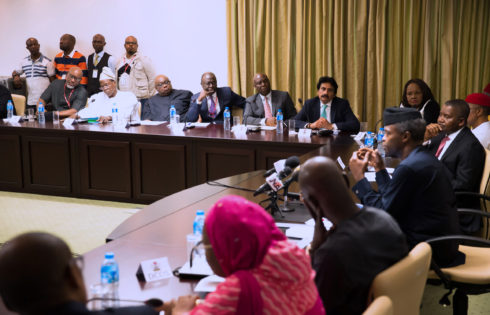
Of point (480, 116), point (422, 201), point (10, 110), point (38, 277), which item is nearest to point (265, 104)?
point (480, 116)

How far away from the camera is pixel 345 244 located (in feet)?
5.20

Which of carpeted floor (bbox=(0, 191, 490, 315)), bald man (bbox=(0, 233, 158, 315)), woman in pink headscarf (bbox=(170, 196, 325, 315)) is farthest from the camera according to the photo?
carpeted floor (bbox=(0, 191, 490, 315))

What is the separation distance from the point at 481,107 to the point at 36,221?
3895 mm

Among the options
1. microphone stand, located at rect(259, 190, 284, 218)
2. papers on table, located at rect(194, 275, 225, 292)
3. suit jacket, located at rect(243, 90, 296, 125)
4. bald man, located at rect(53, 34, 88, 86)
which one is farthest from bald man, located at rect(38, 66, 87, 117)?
papers on table, located at rect(194, 275, 225, 292)

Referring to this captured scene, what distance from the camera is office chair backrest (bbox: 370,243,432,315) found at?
1.53 meters

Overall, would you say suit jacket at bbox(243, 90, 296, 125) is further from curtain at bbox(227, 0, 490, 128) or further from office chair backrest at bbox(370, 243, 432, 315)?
office chair backrest at bbox(370, 243, 432, 315)

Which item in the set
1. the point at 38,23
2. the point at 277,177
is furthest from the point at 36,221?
the point at 38,23

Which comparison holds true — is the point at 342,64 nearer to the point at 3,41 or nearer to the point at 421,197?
the point at 421,197

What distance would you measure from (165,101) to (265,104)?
133 centimetres

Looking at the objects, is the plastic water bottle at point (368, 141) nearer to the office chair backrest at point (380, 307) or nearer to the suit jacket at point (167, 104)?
the suit jacket at point (167, 104)

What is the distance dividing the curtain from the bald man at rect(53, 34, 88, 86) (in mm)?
2442

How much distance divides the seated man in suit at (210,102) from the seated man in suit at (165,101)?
325mm

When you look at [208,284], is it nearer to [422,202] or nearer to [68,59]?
[422,202]

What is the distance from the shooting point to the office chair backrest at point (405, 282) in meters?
Answer: 1.53
